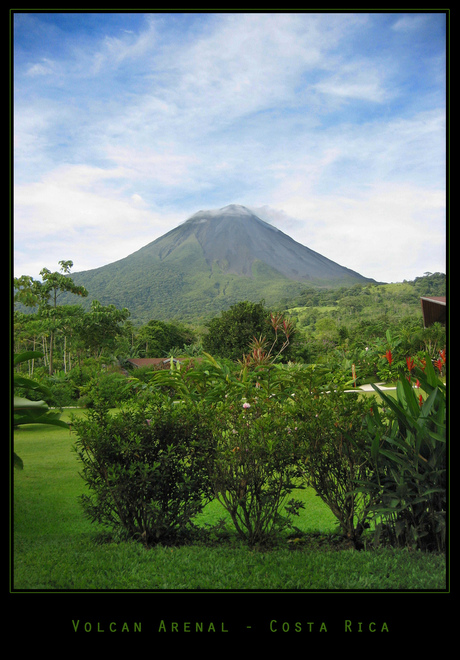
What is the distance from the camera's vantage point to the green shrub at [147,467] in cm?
160

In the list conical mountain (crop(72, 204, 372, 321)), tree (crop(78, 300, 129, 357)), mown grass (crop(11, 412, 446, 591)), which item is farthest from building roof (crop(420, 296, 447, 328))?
conical mountain (crop(72, 204, 372, 321))

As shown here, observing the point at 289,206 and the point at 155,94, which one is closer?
the point at 155,94

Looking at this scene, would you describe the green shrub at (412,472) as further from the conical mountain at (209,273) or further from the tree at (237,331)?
the conical mountain at (209,273)

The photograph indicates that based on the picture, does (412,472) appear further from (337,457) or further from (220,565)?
(220,565)

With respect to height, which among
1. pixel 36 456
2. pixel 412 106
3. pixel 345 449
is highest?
pixel 412 106

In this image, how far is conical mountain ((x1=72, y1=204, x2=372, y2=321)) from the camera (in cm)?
1800

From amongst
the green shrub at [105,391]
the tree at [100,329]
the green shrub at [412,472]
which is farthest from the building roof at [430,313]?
the tree at [100,329]

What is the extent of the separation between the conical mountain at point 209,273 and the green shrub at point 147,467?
1286 centimetres

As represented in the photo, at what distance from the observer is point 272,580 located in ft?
4.42

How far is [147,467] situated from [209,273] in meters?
23.3

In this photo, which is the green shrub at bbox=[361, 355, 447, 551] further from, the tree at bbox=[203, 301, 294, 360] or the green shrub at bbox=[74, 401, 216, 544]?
the tree at bbox=[203, 301, 294, 360]
